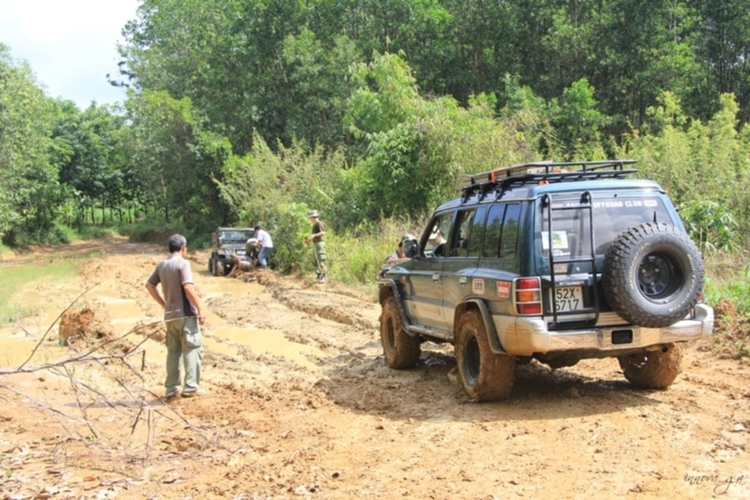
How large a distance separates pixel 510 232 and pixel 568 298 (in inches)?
32.1

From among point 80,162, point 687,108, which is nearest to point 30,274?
point 687,108

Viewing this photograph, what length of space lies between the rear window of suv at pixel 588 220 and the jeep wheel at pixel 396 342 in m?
2.95

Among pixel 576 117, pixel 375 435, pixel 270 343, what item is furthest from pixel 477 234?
pixel 576 117

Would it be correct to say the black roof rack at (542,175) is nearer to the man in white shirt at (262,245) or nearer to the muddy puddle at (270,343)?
the muddy puddle at (270,343)

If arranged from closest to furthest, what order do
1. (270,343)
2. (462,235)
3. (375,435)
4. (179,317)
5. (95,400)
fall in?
1. (95,400)
2. (375,435)
3. (462,235)
4. (179,317)
5. (270,343)

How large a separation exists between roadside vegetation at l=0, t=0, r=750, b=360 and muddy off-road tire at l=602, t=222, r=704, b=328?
4184mm

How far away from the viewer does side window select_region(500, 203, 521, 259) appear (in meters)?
6.58

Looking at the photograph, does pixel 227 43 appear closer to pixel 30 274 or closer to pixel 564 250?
pixel 30 274

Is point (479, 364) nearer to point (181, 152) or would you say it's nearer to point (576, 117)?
point (576, 117)

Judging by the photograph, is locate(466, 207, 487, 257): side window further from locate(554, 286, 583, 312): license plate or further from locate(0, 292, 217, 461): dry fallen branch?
locate(0, 292, 217, 461): dry fallen branch

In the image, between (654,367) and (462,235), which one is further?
(462,235)

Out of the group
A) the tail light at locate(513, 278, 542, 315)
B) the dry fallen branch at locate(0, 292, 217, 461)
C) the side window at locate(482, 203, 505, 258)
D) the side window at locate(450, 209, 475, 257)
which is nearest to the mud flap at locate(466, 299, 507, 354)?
the tail light at locate(513, 278, 542, 315)

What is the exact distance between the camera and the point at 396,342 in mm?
9016

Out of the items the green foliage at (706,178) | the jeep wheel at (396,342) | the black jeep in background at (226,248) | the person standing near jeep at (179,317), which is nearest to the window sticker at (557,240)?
the jeep wheel at (396,342)
